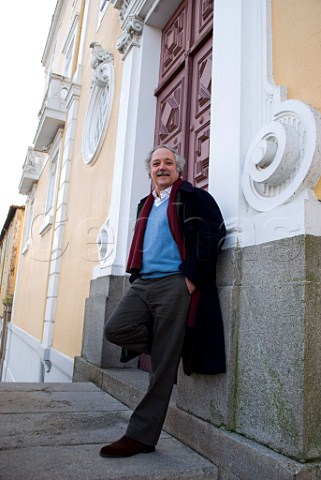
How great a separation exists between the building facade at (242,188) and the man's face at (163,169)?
0.33m

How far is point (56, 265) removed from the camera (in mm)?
8508

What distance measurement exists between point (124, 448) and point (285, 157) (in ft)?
5.95

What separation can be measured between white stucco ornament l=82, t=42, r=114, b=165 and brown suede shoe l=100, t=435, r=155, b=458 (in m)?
4.90

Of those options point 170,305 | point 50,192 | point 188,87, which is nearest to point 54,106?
point 50,192

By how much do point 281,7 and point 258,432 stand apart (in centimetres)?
266

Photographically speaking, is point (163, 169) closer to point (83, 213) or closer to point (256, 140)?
point (256, 140)

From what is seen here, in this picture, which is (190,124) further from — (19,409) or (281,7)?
(19,409)

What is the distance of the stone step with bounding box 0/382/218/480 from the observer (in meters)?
2.17

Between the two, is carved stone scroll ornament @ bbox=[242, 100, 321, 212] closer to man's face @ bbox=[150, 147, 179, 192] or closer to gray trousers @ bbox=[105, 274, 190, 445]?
man's face @ bbox=[150, 147, 179, 192]

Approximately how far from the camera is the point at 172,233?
8.95ft

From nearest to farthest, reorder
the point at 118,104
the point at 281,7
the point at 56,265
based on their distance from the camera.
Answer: the point at 281,7
the point at 118,104
the point at 56,265

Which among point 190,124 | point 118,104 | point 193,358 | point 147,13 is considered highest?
point 147,13

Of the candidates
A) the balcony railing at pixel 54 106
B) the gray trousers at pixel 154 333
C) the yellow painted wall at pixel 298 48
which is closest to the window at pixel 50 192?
the balcony railing at pixel 54 106

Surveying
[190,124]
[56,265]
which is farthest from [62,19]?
[190,124]
